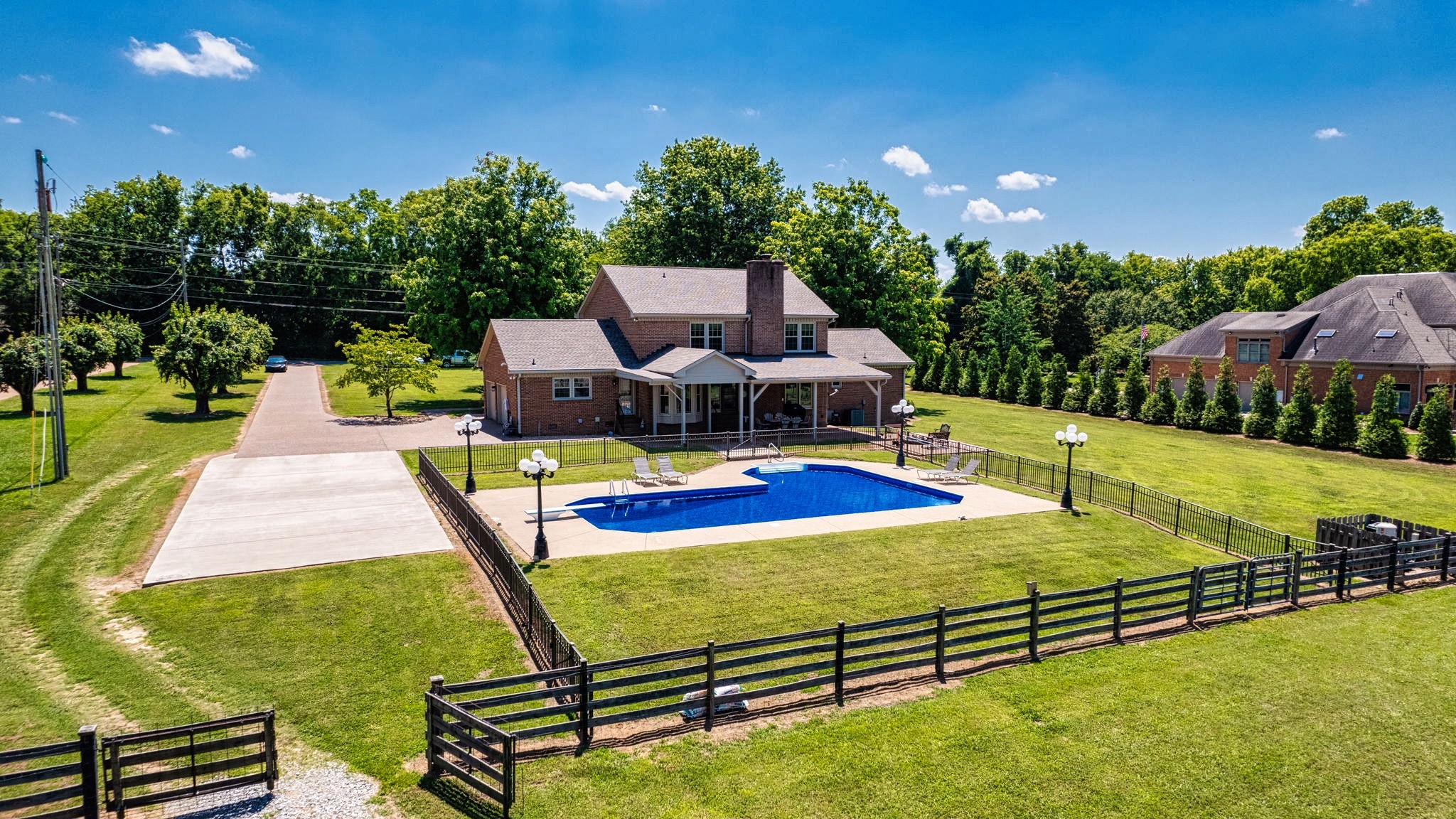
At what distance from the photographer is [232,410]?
129 ft

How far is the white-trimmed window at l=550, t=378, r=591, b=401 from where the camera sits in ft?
112

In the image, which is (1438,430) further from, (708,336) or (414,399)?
(414,399)

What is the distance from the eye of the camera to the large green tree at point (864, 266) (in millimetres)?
48344

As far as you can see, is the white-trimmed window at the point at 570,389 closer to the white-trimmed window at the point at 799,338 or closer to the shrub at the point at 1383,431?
the white-trimmed window at the point at 799,338

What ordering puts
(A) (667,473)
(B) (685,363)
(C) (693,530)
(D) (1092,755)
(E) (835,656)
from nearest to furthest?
(D) (1092,755), (E) (835,656), (C) (693,530), (A) (667,473), (B) (685,363)

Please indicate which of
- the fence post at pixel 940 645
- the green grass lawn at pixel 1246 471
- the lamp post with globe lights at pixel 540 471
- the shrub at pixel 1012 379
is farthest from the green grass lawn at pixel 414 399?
the fence post at pixel 940 645

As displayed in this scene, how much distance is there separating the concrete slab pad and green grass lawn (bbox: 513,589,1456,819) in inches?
419

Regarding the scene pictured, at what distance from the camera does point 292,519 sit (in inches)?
768

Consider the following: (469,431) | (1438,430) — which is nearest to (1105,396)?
(1438,430)

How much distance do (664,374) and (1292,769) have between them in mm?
25233

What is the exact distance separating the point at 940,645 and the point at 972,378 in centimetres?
4891

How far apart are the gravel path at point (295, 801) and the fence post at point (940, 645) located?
7.34m

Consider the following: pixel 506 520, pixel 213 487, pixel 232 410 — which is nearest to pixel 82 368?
pixel 232 410

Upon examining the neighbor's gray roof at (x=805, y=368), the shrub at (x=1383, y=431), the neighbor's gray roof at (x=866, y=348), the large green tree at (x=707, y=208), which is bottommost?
the shrub at (x=1383, y=431)
